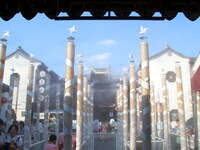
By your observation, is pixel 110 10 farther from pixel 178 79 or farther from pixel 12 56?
pixel 12 56

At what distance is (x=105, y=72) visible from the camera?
3069 centimetres

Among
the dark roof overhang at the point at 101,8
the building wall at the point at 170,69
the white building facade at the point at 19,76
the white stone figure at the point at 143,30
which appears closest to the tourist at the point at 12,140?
the dark roof overhang at the point at 101,8

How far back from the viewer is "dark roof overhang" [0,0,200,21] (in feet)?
13.6

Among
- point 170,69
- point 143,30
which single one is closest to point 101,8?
point 143,30

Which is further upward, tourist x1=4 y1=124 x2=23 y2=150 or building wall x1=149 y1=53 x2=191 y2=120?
building wall x1=149 y1=53 x2=191 y2=120

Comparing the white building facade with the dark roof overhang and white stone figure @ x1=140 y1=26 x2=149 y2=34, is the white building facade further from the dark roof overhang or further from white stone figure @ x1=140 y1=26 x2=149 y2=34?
the dark roof overhang

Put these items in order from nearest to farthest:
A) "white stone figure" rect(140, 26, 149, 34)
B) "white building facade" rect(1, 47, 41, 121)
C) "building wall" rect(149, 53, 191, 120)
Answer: "white stone figure" rect(140, 26, 149, 34) < "building wall" rect(149, 53, 191, 120) < "white building facade" rect(1, 47, 41, 121)

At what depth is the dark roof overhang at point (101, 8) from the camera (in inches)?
163

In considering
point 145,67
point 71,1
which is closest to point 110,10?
point 71,1

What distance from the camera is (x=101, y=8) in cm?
425

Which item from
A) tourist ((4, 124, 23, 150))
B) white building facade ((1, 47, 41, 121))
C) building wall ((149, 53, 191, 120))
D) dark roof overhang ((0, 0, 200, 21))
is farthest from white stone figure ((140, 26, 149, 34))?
white building facade ((1, 47, 41, 121))

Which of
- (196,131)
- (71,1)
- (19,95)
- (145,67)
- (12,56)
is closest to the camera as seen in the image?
(71,1)

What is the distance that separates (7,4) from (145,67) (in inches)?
181

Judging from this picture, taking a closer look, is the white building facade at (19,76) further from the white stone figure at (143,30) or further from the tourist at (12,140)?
the tourist at (12,140)
